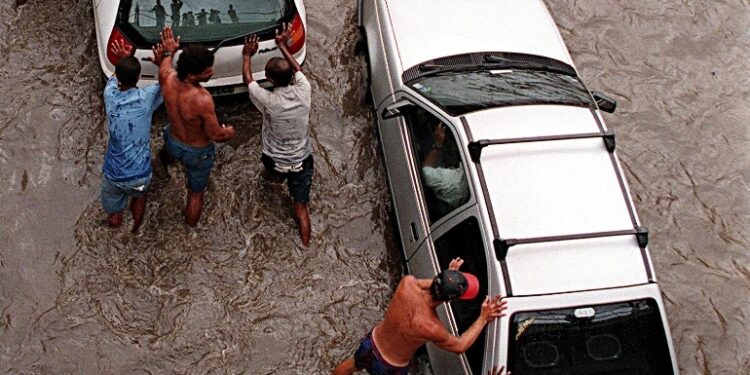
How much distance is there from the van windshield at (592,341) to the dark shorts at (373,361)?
740 millimetres

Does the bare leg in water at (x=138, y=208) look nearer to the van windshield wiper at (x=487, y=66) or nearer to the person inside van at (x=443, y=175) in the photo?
the person inside van at (x=443, y=175)

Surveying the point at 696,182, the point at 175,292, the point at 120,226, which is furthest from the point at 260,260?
the point at 696,182

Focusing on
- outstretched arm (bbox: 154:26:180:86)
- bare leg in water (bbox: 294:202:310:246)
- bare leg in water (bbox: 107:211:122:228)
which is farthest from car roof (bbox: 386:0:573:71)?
bare leg in water (bbox: 107:211:122:228)

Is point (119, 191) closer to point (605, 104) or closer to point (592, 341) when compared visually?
point (592, 341)

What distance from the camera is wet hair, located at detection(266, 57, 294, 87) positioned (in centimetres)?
570

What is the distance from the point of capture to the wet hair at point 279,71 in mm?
5703

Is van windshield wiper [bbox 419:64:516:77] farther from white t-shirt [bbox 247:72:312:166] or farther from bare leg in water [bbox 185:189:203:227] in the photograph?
bare leg in water [bbox 185:189:203:227]

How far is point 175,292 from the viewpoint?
6.51 m

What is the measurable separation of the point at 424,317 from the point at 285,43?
2582mm

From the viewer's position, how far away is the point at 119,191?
20.4 feet

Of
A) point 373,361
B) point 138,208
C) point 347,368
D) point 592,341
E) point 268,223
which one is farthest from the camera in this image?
point 268,223

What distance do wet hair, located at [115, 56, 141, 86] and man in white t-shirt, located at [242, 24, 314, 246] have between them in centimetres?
77

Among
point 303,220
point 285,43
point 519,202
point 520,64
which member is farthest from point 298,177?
point 520,64

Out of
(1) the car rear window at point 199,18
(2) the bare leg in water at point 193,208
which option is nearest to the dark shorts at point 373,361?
(2) the bare leg in water at point 193,208
